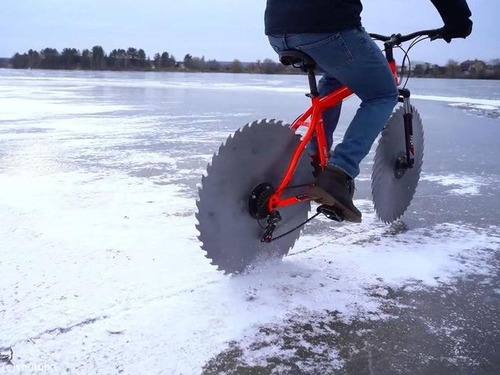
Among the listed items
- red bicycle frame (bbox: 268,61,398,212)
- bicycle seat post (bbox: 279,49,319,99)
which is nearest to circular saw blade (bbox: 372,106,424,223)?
red bicycle frame (bbox: 268,61,398,212)

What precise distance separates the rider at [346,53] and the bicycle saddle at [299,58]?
0.03m

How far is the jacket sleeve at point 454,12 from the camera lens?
109 inches

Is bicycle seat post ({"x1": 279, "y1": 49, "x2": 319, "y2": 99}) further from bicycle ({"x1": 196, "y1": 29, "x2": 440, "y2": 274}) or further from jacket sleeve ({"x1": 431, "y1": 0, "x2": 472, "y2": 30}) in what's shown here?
jacket sleeve ({"x1": 431, "y1": 0, "x2": 472, "y2": 30})

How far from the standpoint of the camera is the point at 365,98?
9.55 ft

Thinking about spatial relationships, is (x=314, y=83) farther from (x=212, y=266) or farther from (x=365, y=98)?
(x=212, y=266)

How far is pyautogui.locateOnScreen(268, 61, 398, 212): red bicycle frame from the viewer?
2.99 meters

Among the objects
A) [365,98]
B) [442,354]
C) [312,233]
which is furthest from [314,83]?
[442,354]

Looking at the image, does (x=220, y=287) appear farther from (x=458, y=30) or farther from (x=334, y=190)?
(x=458, y=30)

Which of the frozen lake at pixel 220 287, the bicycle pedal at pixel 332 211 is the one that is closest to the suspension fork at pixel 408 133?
the frozen lake at pixel 220 287

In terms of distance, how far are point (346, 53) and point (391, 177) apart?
1508 mm

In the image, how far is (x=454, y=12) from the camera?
111 inches

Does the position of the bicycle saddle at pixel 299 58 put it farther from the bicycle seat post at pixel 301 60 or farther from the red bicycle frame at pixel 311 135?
the red bicycle frame at pixel 311 135

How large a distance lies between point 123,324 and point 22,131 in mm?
6273

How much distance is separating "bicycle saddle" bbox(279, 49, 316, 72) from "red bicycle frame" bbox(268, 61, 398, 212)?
0.21m
